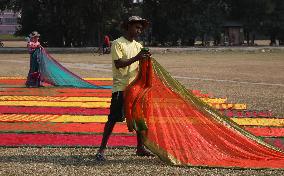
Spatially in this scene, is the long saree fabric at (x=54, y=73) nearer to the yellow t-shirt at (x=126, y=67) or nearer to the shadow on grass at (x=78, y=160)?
the shadow on grass at (x=78, y=160)

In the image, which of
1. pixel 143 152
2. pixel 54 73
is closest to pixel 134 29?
pixel 143 152

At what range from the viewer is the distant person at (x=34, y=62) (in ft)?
55.8

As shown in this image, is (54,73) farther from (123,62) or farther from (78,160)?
(123,62)

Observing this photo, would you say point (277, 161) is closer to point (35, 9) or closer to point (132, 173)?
point (132, 173)

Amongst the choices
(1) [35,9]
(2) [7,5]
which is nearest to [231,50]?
(1) [35,9]

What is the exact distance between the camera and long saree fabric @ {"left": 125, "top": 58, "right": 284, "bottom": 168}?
7191mm

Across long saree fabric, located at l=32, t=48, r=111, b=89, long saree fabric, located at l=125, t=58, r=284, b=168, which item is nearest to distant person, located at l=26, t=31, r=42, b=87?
long saree fabric, located at l=32, t=48, r=111, b=89

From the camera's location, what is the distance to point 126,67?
7324 mm

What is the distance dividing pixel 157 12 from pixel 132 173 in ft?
174

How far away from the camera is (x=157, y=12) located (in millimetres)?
58906

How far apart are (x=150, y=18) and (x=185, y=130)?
52779mm

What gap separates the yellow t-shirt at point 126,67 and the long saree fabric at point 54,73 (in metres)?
9.69

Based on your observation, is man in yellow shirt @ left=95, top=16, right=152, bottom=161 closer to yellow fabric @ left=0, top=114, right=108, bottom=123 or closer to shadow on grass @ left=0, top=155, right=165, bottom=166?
shadow on grass @ left=0, top=155, right=165, bottom=166

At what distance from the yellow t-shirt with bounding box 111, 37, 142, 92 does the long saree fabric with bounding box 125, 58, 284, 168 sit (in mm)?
102
